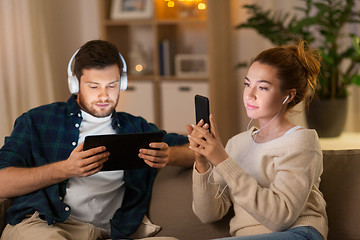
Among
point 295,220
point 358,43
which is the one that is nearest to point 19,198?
point 295,220

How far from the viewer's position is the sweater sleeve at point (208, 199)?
1627 mm

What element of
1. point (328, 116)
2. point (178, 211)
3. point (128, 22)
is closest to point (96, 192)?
point (178, 211)

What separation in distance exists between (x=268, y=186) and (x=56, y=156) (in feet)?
2.37

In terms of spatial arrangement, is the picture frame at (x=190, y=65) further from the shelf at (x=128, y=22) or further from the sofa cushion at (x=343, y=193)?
the sofa cushion at (x=343, y=193)

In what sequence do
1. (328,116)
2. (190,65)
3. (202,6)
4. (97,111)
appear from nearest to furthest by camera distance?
(97,111), (328,116), (202,6), (190,65)

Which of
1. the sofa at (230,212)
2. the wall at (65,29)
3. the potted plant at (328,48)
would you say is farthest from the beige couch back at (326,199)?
the wall at (65,29)

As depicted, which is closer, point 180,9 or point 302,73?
point 302,73

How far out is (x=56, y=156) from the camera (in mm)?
1839

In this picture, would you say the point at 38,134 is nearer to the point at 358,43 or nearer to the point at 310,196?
the point at 310,196

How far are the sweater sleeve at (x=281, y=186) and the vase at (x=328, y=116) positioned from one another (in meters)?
1.95

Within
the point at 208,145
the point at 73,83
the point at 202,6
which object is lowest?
the point at 208,145

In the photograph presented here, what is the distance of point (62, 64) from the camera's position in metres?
4.39

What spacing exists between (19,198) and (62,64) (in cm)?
272

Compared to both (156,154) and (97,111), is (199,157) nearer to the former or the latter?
(156,154)
